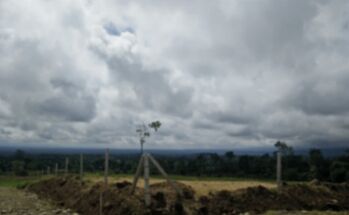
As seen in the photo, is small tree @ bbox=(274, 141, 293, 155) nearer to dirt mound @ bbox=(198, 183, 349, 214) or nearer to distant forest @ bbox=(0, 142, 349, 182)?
distant forest @ bbox=(0, 142, 349, 182)

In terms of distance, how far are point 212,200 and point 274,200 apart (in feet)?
11.6

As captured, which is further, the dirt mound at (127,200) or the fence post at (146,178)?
the dirt mound at (127,200)

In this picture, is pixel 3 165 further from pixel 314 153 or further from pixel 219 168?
pixel 314 153

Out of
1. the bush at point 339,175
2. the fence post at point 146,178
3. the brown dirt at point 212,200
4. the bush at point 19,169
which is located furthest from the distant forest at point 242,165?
the fence post at point 146,178

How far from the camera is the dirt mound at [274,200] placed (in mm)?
19953

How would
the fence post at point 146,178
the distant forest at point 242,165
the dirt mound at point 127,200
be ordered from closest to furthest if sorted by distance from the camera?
the fence post at point 146,178 → the dirt mound at point 127,200 → the distant forest at point 242,165

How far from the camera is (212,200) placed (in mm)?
20188

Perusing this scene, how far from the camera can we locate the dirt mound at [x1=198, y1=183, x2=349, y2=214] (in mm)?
19953

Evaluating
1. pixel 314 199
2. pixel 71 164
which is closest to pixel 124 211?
pixel 314 199

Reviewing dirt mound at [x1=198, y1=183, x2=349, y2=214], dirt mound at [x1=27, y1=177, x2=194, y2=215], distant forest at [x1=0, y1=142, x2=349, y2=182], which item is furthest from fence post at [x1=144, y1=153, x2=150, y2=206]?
distant forest at [x1=0, y1=142, x2=349, y2=182]

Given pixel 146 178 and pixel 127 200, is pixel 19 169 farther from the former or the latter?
pixel 146 178

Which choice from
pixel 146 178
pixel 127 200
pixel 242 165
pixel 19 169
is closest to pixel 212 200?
pixel 127 200

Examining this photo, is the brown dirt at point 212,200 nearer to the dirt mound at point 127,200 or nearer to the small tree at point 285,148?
the dirt mound at point 127,200

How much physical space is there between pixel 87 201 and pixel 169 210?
6.17 metres
